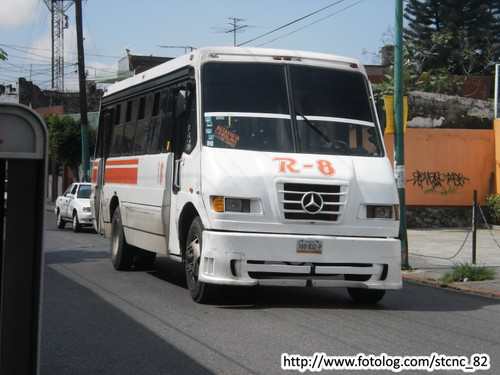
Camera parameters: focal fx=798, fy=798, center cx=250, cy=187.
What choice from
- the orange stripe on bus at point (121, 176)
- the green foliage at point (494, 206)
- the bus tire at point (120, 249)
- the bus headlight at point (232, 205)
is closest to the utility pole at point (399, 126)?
the orange stripe on bus at point (121, 176)

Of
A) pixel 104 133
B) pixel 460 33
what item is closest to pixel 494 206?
pixel 104 133

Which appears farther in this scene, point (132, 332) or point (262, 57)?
point (262, 57)

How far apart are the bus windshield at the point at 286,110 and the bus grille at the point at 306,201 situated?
64cm

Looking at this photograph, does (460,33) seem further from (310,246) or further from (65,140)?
(310,246)

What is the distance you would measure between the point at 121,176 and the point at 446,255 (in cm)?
755

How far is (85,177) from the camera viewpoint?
3203 cm

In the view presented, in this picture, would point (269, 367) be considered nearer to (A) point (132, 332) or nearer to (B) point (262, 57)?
(A) point (132, 332)

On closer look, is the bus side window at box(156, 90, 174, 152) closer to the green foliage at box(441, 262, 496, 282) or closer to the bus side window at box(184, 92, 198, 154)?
the bus side window at box(184, 92, 198, 154)

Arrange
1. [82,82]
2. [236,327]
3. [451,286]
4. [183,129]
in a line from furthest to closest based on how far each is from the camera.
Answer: [82,82], [451,286], [183,129], [236,327]

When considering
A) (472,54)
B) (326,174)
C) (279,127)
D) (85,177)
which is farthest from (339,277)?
(472,54)

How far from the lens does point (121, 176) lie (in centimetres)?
1338

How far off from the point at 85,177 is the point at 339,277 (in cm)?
2366

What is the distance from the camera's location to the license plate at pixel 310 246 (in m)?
9.06

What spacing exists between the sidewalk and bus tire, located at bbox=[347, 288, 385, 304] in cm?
240
